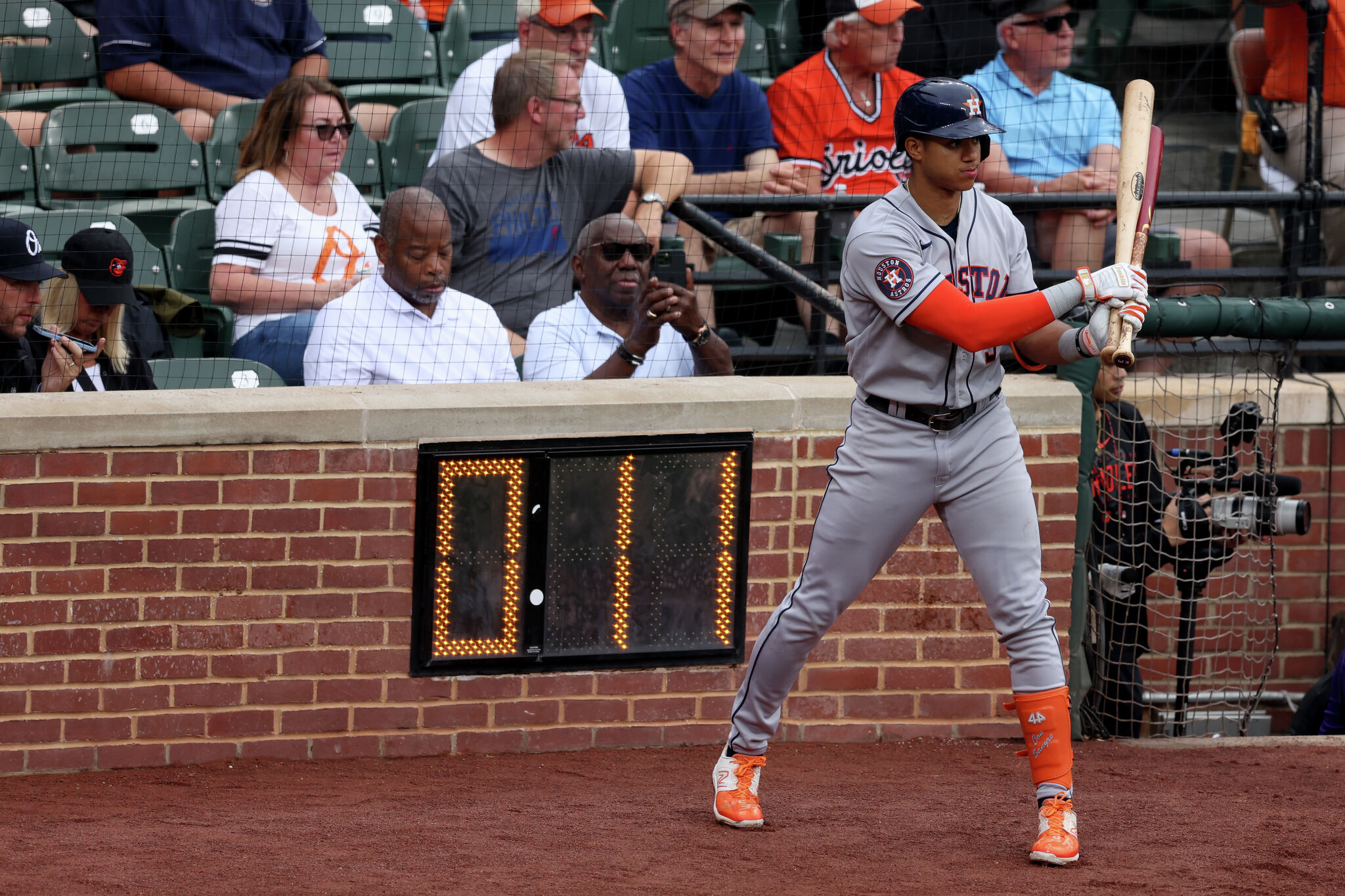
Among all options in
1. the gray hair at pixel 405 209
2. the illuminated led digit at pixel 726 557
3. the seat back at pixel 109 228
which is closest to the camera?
the illuminated led digit at pixel 726 557

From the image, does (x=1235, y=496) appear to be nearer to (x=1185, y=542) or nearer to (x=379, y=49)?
(x=1185, y=542)

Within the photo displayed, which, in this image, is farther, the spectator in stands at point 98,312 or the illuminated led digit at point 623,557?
the spectator in stands at point 98,312

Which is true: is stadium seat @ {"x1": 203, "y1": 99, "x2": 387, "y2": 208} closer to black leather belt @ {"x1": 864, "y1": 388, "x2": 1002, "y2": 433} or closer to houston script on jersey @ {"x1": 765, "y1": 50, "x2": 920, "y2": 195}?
houston script on jersey @ {"x1": 765, "y1": 50, "x2": 920, "y2": 195}

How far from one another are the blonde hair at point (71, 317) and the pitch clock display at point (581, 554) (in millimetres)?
1123

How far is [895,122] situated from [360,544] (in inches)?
81.1

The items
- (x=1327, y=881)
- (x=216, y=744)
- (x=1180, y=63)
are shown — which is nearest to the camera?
(x=1327, y=881)

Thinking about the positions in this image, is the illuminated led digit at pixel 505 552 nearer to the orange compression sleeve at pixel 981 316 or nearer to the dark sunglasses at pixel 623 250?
the dark sunglasses at pixel 623 250

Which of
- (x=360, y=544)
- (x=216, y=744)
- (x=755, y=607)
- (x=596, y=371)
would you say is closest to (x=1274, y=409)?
(x=755, y=607)

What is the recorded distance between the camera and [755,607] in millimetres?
4715

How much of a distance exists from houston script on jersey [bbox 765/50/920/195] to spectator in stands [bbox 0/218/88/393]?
9.73 ft

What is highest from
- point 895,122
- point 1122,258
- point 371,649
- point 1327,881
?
point 895,122

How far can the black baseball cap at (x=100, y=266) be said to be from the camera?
15.6 ft

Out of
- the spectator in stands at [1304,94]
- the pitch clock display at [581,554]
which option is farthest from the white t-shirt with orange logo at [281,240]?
the spectator in stands at [1304,94]

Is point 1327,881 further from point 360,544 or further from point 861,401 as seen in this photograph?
point 360,544
